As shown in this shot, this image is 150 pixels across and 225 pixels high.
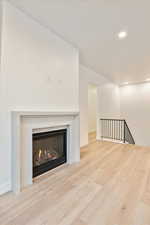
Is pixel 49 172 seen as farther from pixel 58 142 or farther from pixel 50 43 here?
pixel 50 43

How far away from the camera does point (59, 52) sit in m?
2.50

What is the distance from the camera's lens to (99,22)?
2.08 metres

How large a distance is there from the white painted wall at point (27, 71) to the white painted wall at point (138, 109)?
5.18 meters

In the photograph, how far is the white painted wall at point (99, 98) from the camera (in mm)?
3988

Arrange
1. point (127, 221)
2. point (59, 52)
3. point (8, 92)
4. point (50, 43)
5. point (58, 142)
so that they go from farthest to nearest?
point (58, 142) < point (59, 52) < point (50, 43) < point (8, 92) < point (127, 221)

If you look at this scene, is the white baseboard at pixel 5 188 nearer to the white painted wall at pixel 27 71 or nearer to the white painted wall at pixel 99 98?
the white painted wall at pixel 27 71

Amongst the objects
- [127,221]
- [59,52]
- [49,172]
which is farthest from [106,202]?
[59,52]

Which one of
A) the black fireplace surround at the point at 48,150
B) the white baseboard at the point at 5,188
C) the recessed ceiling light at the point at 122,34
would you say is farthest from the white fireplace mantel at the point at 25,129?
the recessed ceiling light at the point at 122,34

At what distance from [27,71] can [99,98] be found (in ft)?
13.4

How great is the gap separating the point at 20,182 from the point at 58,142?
1.09 meters

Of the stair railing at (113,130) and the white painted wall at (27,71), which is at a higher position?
the white painted wall at (27,71)

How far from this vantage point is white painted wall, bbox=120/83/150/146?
6.27 meters

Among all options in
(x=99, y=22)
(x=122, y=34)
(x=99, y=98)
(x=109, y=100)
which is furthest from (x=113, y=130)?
(x=99, y=22)

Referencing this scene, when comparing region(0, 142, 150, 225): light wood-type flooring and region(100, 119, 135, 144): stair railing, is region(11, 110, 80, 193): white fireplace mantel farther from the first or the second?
region(100, 119, 135, 144): stair railing
